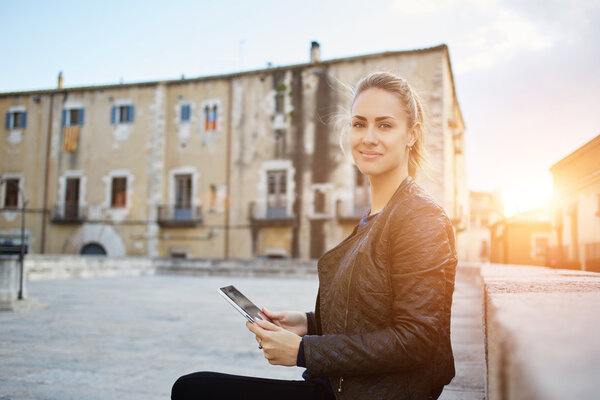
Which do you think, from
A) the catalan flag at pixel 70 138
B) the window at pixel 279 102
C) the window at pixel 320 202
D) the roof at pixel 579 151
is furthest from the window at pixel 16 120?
the roof at pixel 579 151

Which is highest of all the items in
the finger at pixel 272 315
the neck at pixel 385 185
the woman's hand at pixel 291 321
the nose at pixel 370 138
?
the nose at pixel 370 138

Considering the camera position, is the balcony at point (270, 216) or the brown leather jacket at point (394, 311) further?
the balcony at point (270, 216)

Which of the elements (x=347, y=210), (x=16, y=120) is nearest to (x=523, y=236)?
(x=347, y=210)

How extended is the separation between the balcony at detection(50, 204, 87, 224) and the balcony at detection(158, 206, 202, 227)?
4216 mm

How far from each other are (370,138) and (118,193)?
80.2 ft

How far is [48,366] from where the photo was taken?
3.97 metres

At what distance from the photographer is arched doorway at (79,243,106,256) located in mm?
23844

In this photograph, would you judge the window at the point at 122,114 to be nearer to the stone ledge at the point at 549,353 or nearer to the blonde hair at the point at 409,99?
the blonde hair at the point at 409,99

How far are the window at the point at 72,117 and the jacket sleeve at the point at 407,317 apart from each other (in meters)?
26.8

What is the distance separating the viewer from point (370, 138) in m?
1.67

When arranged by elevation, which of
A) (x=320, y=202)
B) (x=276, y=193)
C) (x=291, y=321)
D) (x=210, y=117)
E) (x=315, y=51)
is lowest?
(x=291, y=321)

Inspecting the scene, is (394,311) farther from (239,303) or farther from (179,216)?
(179,216)

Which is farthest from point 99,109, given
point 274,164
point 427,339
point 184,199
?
point 427,339

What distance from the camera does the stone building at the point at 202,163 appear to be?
70.0ft
